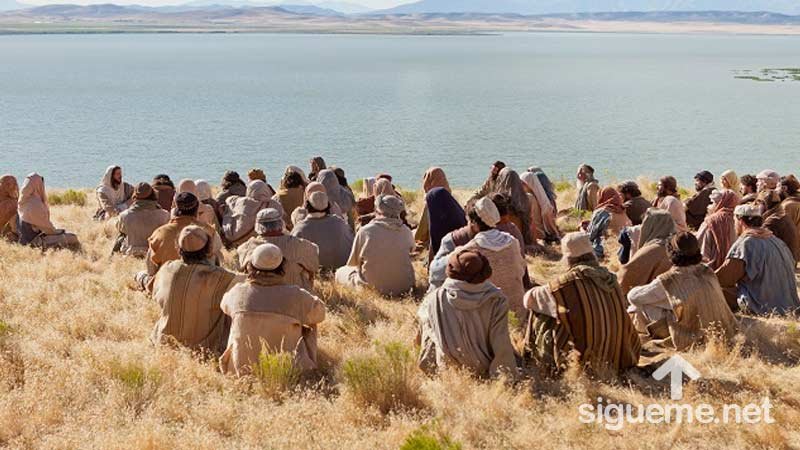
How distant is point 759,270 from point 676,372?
6.89 feet

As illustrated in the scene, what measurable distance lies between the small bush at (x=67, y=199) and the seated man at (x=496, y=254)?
10638 millimetres

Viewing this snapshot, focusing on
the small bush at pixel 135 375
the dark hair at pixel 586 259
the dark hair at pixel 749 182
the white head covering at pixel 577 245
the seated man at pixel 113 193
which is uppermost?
the white head covering at pixel 577 245

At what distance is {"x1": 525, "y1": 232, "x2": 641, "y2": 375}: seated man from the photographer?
5.95 m

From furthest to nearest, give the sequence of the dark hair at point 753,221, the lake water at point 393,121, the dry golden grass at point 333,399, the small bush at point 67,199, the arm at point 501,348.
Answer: the lake water at point 393,121
the small bush at point 67,199
the dark hair at point 753,221
the arm at point 501,348
the dry golden grass at point 333,399

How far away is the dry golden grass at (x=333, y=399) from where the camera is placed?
5227 millimetres

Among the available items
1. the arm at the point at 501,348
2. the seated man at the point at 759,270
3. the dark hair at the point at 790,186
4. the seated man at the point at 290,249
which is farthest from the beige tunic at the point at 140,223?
the dark hair at the point at 790,186

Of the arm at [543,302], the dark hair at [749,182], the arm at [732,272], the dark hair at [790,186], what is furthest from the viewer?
the dark hair at [749,182]

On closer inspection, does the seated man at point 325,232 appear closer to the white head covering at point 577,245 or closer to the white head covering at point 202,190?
the white head covering at point 202,190

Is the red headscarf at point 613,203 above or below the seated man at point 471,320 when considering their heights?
below

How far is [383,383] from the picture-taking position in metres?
5.72

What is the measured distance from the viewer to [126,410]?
559cm

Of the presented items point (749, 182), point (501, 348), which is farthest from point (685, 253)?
point (749, 182)

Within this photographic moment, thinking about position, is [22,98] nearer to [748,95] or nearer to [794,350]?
[748,95]

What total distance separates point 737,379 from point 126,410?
4.36m
